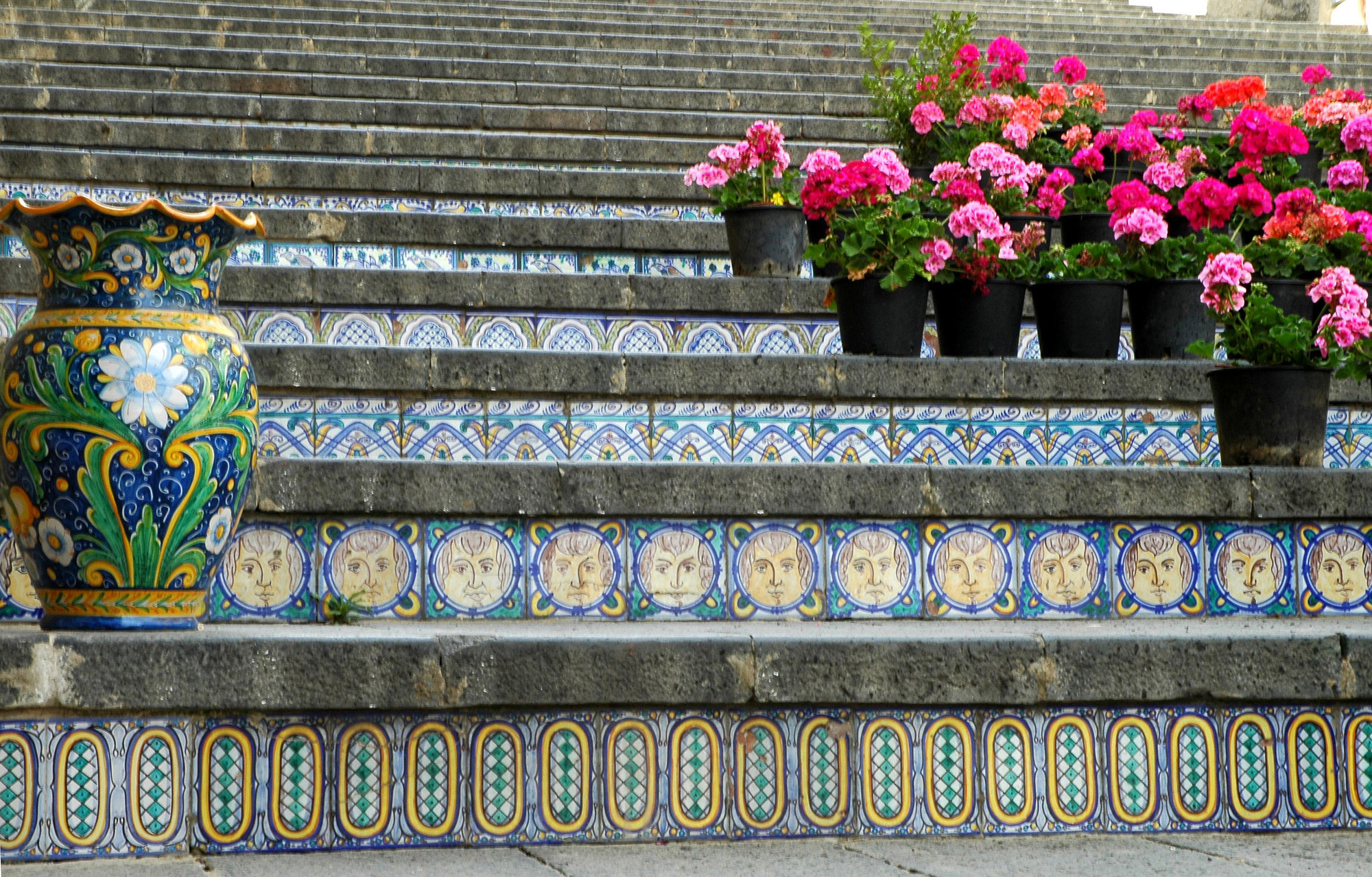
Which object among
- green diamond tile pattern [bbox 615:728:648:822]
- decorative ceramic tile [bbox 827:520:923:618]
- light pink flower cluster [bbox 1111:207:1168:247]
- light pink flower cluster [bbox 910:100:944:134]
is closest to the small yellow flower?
green diamond tile pattern [bbox 615:728:648:822]

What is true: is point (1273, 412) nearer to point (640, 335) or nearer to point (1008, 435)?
point (1008, 435)

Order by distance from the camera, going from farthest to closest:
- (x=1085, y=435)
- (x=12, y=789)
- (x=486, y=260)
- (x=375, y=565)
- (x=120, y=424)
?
(x=486, y=260), (x=1085, y=435), (x=375, y=565), (x=120, y=424), (x=12, y=789)

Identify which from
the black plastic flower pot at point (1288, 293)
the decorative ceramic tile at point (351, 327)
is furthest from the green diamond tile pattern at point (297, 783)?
the black plastic flower pot at point (1288, 293)

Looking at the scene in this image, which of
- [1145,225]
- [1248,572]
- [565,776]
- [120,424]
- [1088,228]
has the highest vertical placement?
[1088,228]

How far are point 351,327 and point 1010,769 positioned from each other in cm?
235

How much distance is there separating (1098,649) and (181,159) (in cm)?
400

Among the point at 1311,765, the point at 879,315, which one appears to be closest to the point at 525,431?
the point at 879,315

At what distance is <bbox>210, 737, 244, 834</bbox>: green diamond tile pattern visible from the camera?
7.15 feet

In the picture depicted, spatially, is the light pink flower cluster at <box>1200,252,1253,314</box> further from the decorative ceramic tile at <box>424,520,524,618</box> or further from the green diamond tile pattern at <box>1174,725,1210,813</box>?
the decorative ceramic tile at <box>424,520,524,618</box>

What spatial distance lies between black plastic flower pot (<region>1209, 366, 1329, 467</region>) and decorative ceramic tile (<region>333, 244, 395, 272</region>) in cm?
261

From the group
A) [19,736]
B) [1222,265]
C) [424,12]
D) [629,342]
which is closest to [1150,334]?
[1222,265]

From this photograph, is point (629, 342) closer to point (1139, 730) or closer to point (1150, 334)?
point (1150, 334)

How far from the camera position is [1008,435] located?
11.5 feet

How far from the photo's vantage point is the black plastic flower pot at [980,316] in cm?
394
